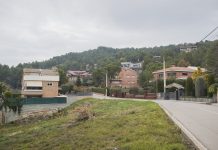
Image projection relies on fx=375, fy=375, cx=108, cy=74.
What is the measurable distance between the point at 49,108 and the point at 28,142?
35.0 metres

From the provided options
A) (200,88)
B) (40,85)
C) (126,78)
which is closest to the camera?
(200,88)

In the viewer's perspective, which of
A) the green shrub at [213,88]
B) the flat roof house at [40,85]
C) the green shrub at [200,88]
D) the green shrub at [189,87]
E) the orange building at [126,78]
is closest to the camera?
the green shrub at [213,88]

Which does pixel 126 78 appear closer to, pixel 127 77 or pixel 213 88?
pixel 127 77

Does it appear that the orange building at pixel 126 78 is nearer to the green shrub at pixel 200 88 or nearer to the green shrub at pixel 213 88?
the green shrub at pixel 200 88

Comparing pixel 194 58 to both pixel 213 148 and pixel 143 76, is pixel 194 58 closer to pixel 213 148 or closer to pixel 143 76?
pixel 143 76

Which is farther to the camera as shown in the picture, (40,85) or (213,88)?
(40,85)

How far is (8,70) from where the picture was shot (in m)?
152

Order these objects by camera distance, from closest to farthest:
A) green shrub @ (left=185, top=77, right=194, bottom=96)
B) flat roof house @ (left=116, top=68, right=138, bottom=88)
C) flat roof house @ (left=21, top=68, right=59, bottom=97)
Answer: green shrub @ (left=185, top=77, right=194, bottom=96) → flat roof house @ (left=21, top=68, right=59, bottom=97) → flat roof house @ (left=116, top=68, right=138, bottom=88)

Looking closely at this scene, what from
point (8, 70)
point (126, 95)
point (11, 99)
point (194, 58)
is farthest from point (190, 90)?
point (8, 70)

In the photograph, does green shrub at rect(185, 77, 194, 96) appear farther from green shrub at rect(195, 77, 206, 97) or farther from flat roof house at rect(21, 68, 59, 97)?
flat roof house at rect(21, 68, 59, 97)

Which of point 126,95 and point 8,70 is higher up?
point 8,70

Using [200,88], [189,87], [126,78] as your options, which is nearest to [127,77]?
[126,78]

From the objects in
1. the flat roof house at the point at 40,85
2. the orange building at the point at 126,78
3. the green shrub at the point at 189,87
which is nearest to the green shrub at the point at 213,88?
the green shrub at the point at 189,87

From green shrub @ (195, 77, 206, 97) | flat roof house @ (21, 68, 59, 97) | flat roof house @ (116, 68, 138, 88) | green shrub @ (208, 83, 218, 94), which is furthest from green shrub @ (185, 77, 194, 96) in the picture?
flat roof house @ (116, 68, 138, 88)
